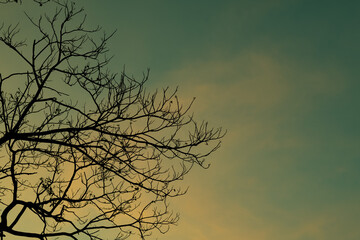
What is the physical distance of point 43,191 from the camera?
7941 mm

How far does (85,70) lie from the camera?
7770mm

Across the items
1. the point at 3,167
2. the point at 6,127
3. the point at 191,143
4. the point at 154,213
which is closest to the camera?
the point at 6,127

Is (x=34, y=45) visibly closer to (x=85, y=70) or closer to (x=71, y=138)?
(x=85, y=70)

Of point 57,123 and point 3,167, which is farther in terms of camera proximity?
point 3,167

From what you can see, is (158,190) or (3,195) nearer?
(158,190)

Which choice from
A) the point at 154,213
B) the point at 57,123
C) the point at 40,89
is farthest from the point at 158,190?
the point at 40,89

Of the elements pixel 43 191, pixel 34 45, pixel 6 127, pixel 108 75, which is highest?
pixel 34 45

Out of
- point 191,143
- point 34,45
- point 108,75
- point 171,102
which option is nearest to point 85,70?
point 108,75

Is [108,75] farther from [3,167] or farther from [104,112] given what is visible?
[3,167]

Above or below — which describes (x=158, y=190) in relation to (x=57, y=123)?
below

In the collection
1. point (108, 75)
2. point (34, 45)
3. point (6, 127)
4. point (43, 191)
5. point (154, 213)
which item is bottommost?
point (154, 213)

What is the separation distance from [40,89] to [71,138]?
101cm

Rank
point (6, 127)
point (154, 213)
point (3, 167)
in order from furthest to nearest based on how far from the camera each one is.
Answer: point (3, 167), point (154, 213), point (6, 127)

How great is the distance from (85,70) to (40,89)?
2.74 ft
